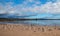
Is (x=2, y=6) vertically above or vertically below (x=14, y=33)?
above

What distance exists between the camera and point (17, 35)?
6.43 feet

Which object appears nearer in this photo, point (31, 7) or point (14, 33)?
point (14, 33)

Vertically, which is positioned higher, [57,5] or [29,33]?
[57,5]

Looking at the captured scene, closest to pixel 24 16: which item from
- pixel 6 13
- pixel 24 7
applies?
pixel 24 7

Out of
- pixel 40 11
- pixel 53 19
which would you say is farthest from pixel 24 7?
pixel 53 19

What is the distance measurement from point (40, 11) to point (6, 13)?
0.65 metres

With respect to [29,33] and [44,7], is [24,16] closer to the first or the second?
[44,7]

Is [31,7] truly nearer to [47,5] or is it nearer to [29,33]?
[47,5]

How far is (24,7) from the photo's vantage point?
256 centimetres

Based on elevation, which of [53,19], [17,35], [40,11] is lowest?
[17,35]

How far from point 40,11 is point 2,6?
2.40ft

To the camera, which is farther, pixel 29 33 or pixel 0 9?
pixel 0 9

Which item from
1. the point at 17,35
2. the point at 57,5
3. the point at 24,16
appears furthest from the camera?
the point at 24,16

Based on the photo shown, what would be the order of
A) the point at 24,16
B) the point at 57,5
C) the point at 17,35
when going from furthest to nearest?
the point at 24,16
the point at 57,5
the point at 17,35
